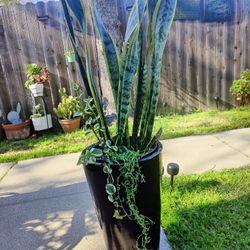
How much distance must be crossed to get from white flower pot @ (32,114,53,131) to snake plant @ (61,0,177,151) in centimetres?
251

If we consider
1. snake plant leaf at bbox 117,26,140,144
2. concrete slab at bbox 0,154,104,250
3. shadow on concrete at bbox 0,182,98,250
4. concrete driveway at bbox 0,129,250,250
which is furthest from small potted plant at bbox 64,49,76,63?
snake plant leaf at bbox 117,26,140,144

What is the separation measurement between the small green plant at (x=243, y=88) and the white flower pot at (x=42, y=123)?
264 centimetres

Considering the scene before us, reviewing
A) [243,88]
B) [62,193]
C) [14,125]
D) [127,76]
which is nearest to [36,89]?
[14,125]

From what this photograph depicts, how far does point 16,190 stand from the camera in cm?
238

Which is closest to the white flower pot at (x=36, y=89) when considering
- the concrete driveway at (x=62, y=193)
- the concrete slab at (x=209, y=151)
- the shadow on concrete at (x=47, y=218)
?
the concrete driveway at (x=62, y=193)

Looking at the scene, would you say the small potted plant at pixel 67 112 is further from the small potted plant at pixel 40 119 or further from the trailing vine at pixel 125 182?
the trailing vine at pixel 125 182

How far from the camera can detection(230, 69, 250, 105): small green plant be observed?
393 centimetres

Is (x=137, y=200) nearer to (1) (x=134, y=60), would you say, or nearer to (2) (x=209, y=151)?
(1) (x=134, y=60)

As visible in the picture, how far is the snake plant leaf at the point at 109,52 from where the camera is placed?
1.27 meters

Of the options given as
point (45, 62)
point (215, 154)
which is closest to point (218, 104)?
point (215, 154)

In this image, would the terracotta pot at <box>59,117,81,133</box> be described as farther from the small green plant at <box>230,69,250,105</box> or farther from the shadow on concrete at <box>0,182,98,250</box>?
the small green plant at <box>230,69,250,105</box>

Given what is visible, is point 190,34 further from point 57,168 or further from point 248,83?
point 57,168

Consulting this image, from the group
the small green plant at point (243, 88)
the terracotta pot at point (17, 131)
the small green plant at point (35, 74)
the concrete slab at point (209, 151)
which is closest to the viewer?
the concrete slab at point (209, 151)

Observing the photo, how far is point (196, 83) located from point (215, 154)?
1.70m
